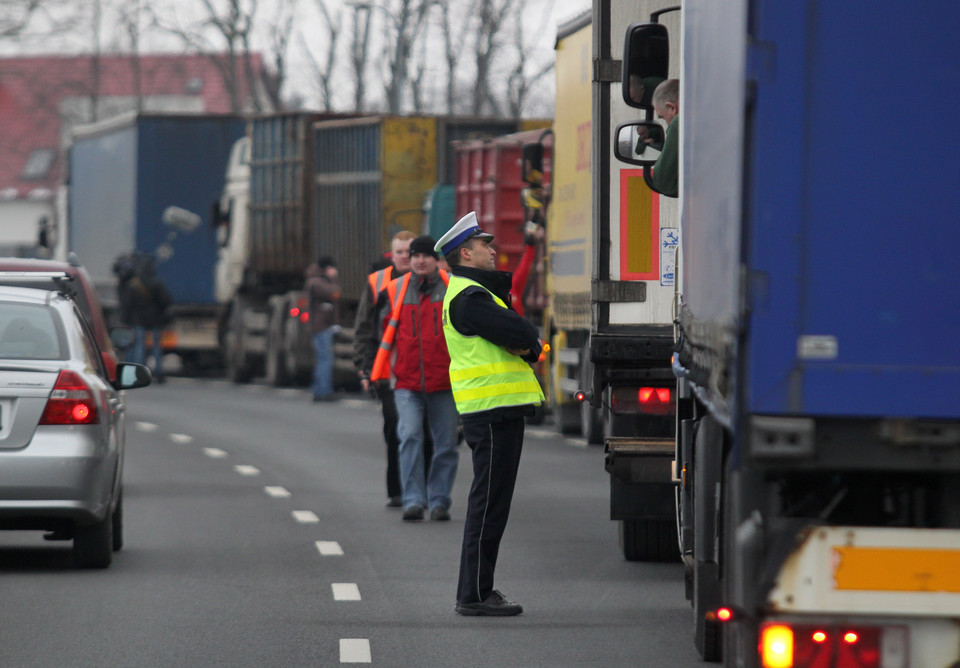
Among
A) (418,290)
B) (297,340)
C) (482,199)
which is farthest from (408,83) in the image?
(418,290)

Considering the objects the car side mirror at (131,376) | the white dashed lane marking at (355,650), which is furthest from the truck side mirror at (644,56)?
the car side mirror at (131,376)

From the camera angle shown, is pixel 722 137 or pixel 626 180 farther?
pixel 626 180

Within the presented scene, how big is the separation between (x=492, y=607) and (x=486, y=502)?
480 mm

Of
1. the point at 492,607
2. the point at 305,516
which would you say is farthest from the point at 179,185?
the point at 492,607

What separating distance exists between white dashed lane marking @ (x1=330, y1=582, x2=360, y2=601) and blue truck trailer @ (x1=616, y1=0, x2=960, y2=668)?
4.58 meters

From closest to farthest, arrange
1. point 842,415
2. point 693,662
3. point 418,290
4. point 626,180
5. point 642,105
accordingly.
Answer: point 842,415 → point 693,662 → point 642,105 → point 626,180 → point 418,290

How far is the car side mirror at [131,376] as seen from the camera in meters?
11.5

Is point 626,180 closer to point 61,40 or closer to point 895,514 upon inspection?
point 895,514

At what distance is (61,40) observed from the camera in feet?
198

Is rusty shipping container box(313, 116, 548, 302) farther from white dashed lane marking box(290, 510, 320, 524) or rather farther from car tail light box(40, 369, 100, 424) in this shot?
car tail light box(40, 369, 100, 424)

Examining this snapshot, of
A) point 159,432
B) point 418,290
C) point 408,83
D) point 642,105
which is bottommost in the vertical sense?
point 159,432

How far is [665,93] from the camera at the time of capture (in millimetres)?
8859

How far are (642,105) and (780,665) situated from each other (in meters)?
4.07

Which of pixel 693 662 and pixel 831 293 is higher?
pixel 831 293
